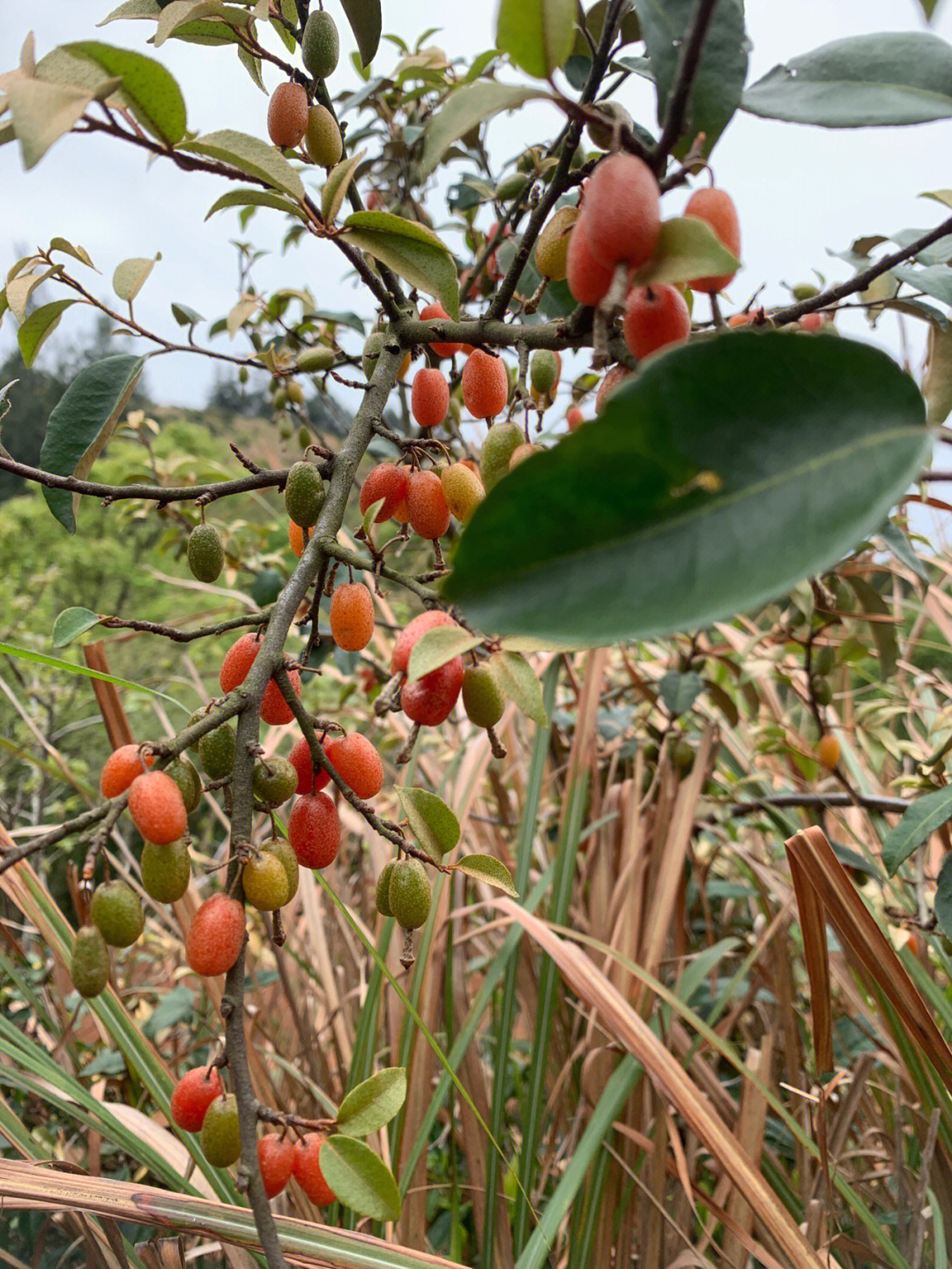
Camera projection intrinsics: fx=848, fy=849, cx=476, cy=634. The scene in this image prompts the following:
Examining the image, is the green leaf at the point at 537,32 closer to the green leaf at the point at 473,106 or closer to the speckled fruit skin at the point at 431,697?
the green leaf at the point at 473,106

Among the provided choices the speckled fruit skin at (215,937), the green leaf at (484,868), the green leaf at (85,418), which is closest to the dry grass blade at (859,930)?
the green leaf at (484,868)

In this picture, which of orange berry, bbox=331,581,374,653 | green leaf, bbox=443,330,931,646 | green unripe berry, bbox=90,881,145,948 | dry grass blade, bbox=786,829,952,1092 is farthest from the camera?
dry grass blade, bbox=786,829,952,1092

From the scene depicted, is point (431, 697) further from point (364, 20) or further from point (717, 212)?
point (364, 20)

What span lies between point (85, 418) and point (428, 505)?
19cm

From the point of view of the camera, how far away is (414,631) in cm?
30

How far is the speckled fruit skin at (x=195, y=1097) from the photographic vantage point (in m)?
0.29

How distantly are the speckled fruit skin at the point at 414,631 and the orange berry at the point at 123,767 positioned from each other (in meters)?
0.09

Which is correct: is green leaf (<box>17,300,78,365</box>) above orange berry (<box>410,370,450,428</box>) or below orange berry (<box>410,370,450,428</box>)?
above

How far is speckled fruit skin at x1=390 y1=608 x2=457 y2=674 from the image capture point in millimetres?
287

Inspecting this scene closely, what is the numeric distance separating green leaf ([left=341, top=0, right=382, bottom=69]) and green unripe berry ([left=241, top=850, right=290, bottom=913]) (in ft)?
1.41

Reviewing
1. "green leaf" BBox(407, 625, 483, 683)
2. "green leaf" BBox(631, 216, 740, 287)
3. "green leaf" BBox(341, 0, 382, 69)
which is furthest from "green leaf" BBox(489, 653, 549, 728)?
"green leaf" BBox(341, 0, 382, 69)

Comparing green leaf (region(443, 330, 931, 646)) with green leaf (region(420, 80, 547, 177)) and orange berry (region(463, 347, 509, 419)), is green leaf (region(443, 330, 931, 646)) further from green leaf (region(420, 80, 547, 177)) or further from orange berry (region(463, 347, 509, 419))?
orange berry (region(463, 347, 509, 419))

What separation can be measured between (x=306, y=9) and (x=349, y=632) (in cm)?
35

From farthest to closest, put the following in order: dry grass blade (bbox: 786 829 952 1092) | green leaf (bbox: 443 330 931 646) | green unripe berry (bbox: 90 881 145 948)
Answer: dry grass blade (bbox: 786 829 952 1092) < green unripe berry (bbox: 90 881 145 948) < green leaf (bbox: 443 330 931 646)
